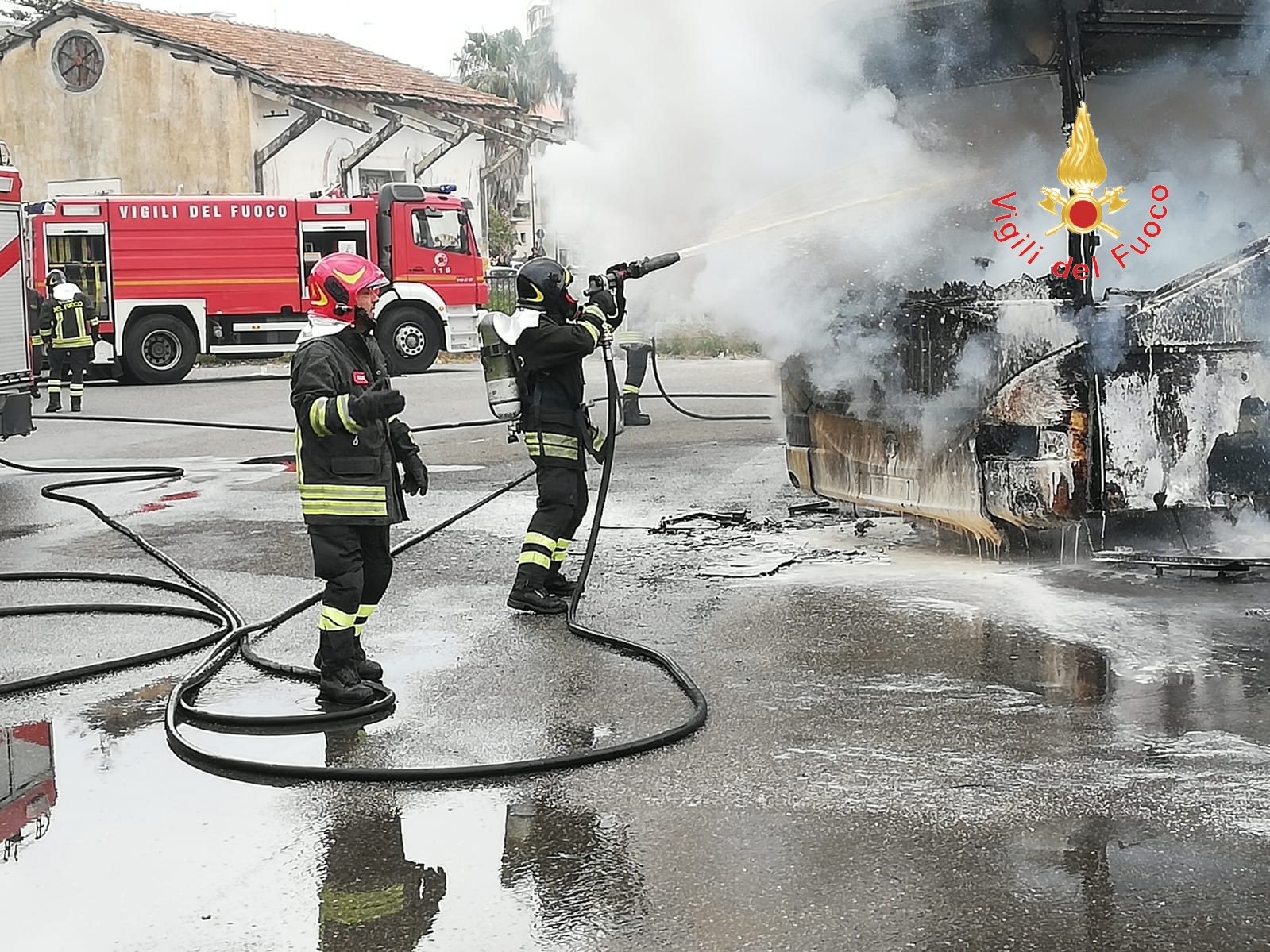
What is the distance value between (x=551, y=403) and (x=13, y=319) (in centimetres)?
706

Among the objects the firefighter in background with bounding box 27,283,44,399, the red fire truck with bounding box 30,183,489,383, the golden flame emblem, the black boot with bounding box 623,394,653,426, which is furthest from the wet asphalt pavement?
the red fire truck with bounding box 30,183,489,383

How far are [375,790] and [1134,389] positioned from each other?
354cm

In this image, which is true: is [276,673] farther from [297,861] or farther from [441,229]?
[441,229]

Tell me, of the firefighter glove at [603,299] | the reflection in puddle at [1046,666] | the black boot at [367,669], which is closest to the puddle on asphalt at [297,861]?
the black boot at [367,669]

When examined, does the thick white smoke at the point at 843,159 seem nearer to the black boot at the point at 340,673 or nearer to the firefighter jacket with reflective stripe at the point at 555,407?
the firefighter jacket with reflective stripe at the point at 555,407

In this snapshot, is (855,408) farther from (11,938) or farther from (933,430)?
(11,938)

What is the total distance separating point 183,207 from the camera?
2245cm

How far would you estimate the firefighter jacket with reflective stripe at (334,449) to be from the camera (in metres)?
5.29

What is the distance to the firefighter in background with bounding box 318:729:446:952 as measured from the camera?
139 inches

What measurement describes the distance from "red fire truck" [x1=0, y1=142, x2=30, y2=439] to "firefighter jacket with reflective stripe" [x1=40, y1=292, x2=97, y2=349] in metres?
6.04

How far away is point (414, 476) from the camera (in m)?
5.69

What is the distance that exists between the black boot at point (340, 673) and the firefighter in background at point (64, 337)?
13.3 m

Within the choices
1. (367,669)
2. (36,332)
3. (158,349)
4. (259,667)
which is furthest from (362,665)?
(158,349)

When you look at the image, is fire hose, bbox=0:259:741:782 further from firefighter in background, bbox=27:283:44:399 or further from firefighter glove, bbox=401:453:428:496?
firefighter in background, bbox=27:283:44:399
